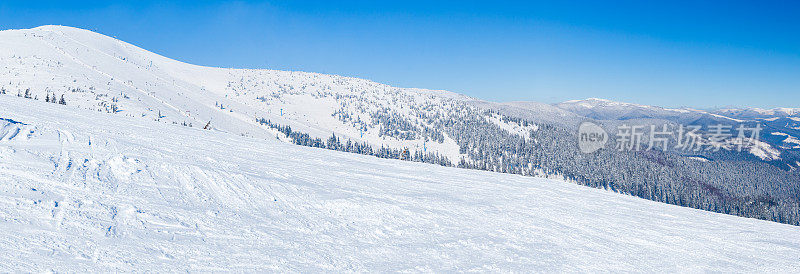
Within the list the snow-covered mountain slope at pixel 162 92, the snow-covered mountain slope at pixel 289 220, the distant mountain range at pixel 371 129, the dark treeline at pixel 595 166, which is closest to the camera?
the snow-covered mountain slope at pixel 289 220

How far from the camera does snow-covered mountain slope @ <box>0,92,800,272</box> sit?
580cm

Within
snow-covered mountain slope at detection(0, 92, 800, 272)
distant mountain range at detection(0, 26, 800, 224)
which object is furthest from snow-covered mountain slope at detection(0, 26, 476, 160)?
snow-covered mountain slope at detection(0, 92, 800, 272)

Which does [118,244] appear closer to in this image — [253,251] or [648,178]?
[253,251]

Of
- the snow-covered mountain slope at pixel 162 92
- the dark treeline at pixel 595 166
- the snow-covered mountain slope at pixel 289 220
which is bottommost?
the dark treeline at pixel 595 166

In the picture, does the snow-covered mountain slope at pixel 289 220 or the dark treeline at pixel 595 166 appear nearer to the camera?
the snow-covered mountain slope at pixel 289 220

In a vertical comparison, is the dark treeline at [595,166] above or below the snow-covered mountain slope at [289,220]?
below

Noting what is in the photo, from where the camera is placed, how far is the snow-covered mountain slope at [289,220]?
229 inches

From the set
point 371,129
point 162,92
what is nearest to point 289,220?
point 162,92

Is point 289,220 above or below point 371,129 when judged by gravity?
above

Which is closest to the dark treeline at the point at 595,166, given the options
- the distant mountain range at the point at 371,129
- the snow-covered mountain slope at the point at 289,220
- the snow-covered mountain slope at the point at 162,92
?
the distant mountain range at the point at 371,129

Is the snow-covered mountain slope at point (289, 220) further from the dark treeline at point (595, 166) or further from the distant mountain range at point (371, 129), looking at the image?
the dark treeline at point (595, 166)

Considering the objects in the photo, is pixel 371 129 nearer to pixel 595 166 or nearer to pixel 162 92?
pixel 162 92

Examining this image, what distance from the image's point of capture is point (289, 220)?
8195 mm

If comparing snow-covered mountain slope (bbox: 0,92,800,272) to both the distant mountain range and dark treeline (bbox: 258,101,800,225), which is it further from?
dark treeline (bbox: 258,101,800,225)
